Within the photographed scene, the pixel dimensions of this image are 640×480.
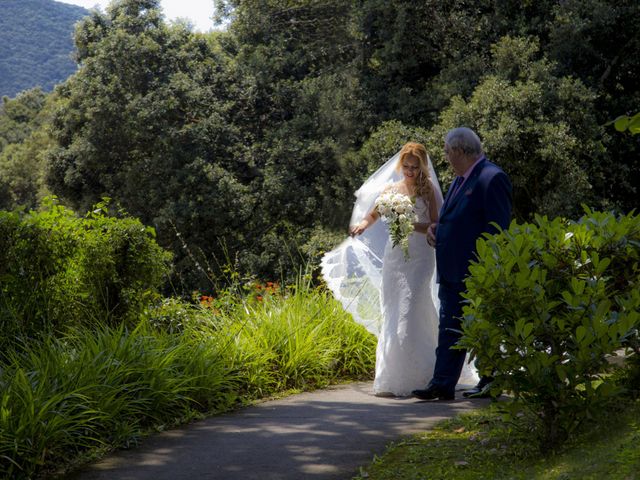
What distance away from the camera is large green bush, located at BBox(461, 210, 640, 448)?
4.16 m

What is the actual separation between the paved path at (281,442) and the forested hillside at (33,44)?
125m

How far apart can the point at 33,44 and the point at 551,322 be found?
145673 mm

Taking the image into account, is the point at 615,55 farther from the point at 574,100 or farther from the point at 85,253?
the point at 85,253

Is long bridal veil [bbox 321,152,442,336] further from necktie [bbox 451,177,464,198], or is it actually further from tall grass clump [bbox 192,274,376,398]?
necktie [bbox 451,177,464,198]

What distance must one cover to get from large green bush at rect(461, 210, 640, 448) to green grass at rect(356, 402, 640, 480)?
139 millimetres

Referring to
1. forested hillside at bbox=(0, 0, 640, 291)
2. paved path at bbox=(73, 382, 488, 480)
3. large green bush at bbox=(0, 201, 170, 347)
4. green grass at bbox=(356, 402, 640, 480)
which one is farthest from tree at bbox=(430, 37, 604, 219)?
green grass at bbox=(356, 402, 640, 480)

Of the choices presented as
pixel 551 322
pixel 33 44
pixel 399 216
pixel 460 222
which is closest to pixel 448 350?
pixel 460 222

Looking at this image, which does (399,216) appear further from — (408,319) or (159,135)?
(159,135)

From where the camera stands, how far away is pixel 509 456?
4.54 metres

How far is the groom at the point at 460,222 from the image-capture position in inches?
263

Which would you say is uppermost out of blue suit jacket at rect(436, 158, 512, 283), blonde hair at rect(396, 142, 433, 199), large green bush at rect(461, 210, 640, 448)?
blonde hair at rect(396, 142, 433, 199)

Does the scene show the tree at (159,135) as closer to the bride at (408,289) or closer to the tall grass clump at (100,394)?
the bride at (408,289)

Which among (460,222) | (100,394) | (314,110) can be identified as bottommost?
(100,394)

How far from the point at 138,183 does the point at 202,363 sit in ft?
58.2
